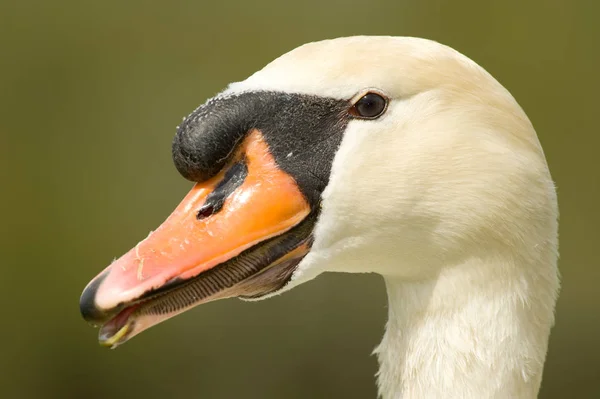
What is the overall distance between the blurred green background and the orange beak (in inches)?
147

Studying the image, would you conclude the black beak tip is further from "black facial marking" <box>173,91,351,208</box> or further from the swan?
"black facial marking" <box>173,91,351,208</box>

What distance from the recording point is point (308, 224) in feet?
6.16

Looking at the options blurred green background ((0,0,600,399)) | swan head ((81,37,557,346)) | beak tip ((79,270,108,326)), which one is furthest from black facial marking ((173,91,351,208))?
blurred green background ((0,0,600,399))

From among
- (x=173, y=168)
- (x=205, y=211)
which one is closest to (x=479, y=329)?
(x=205, y=211)

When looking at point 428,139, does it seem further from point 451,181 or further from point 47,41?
point 47,41

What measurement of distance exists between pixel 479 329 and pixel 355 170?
0.43 metres

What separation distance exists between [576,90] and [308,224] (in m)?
4.15

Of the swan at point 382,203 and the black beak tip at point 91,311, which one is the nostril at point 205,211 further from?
the black beak tip at point 91,311

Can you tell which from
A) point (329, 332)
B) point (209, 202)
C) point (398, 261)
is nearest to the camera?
point (209, 202)

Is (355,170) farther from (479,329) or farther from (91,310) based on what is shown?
(91,310)

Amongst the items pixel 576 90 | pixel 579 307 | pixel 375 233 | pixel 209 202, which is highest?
pixel 209 202

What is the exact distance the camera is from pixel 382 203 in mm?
1903

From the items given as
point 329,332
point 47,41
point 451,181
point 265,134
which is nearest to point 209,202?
point 265,134

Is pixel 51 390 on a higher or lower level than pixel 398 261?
lower
